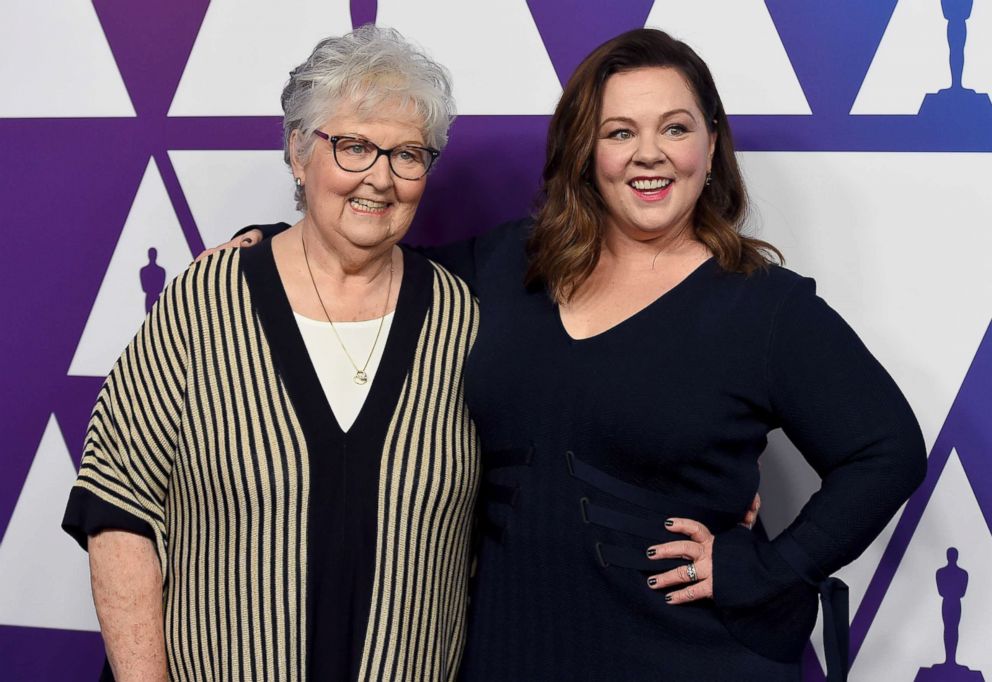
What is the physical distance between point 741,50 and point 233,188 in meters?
0.97

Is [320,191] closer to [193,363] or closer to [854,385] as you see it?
[193,363]

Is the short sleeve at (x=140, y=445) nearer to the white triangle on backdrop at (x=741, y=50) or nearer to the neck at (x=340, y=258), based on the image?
the neck at (x=340, y=258)

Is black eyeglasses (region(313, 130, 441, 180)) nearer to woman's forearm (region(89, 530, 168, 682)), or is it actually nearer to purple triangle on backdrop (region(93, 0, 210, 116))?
woman's forearm (region(89, 530, 168, 682))

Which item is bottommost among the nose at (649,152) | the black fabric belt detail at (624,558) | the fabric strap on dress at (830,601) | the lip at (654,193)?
the fabric strap on dress at (830,601)

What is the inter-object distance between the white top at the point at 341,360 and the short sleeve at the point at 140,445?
0.17m

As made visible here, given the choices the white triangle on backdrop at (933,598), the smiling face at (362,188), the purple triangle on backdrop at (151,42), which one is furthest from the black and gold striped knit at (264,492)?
the white triangle on backdrop at (933,598)

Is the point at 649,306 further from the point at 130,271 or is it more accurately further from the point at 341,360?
the point at 130,271

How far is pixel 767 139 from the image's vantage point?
1.92 meters

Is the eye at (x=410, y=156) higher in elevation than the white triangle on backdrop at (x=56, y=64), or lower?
lower

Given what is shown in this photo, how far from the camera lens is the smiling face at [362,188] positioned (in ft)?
4.85

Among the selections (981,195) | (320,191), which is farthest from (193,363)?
(981,195)

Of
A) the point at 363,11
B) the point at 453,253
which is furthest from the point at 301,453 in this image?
the point at 363,11

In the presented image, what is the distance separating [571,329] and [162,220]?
102 cm

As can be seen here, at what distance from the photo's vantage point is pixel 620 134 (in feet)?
5.00
